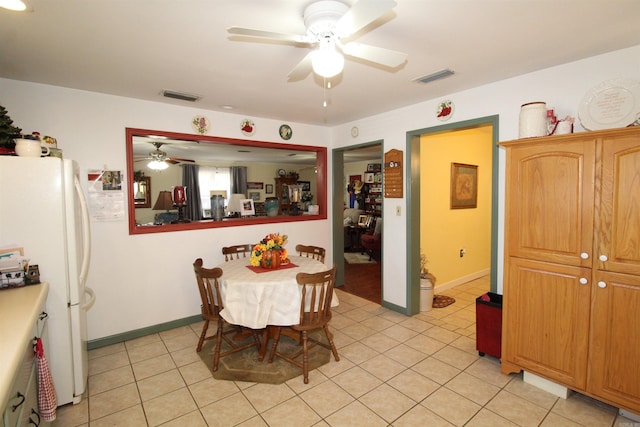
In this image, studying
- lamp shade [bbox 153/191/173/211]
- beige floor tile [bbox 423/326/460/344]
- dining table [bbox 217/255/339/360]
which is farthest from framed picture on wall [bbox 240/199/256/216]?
beige floor tile [bbox 423/326/460/344]

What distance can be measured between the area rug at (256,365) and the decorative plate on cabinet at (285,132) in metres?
2.64

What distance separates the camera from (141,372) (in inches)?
103

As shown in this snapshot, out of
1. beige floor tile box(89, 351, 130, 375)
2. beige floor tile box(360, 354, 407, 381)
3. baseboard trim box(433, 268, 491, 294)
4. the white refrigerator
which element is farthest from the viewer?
baseboard trim box(433, 268, 491, 294)

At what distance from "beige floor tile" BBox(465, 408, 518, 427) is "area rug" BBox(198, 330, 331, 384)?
119cm

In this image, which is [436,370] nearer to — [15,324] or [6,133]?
[15,324]

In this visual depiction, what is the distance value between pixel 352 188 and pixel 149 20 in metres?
7.54

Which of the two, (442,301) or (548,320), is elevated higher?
(548,320)

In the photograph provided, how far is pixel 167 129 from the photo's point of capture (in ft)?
11.0

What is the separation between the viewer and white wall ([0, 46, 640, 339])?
8.29 feet

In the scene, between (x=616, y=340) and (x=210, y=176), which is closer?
(x=616, y=340)

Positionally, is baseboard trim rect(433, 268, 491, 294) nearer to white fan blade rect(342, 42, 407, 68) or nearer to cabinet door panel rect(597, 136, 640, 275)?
cabinet door panel rect(597, 136, 640, 275)

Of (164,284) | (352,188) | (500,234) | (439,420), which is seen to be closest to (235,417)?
(439,420)

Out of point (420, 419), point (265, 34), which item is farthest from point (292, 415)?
point (265, 34)

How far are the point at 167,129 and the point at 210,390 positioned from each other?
2589 mm
